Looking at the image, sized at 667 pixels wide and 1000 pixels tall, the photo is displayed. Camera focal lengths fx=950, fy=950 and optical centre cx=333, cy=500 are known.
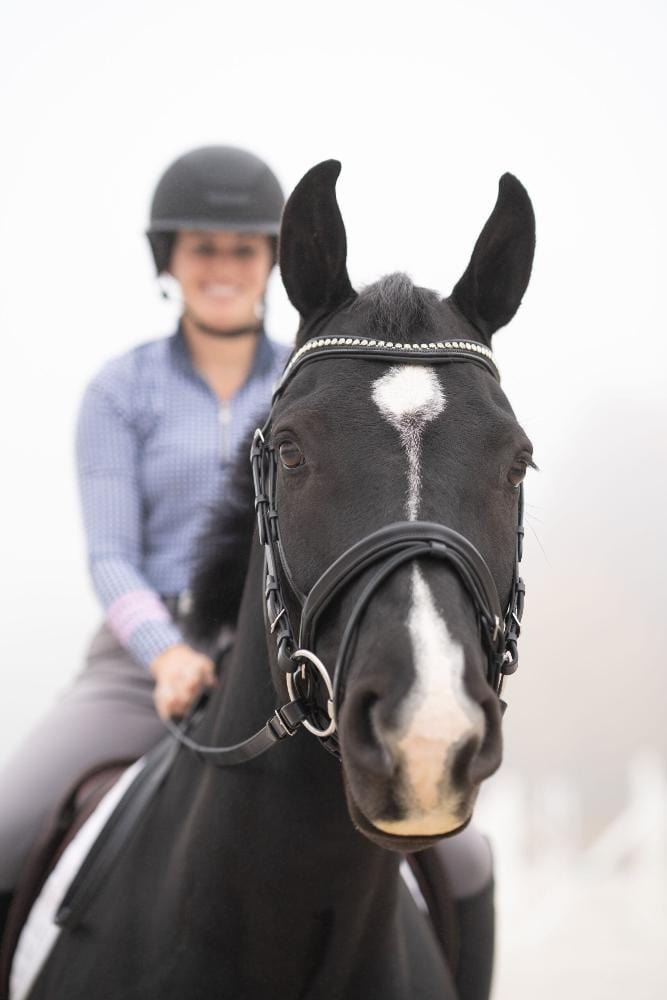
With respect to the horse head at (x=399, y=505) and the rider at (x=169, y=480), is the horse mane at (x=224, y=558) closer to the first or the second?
the rider at (x=169, y=480)

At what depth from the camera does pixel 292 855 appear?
2.06 m

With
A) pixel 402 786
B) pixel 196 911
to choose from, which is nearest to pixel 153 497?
pixel 196 911

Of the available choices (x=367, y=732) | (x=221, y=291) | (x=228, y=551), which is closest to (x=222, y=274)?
(x=221, y=291)

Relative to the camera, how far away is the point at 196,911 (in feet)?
7.00

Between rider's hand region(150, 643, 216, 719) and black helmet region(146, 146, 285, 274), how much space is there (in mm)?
1829

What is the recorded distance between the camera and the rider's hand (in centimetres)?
269

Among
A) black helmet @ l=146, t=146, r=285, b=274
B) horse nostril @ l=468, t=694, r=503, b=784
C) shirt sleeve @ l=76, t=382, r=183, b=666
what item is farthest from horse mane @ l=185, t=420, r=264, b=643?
black helmet @ l=146, t=146, r=285, b=274

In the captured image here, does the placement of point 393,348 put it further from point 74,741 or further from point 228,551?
point 74,741

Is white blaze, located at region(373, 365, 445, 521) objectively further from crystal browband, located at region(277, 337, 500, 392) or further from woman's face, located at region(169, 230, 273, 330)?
woman's face, located at region(169, 230, 273, 330)

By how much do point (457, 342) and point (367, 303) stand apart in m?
0.23

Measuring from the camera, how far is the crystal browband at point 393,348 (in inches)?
76.9

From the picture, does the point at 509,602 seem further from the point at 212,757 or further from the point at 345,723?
the point at 212,757

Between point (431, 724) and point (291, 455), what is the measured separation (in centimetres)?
71

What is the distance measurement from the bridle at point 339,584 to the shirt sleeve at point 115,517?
79 cm
